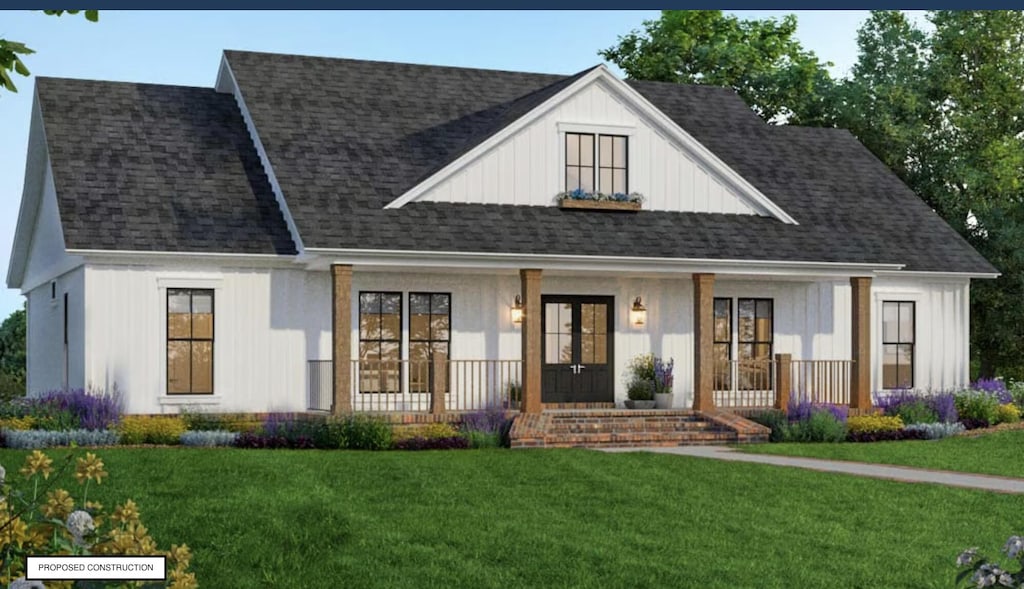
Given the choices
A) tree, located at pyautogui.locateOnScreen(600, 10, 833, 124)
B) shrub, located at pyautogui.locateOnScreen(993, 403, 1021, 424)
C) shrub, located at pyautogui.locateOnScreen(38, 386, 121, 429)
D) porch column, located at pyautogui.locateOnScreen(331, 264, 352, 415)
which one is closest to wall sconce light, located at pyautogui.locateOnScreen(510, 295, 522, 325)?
porch column, located at pyautogui.locateOnScreen(331, 264, 352, 415)

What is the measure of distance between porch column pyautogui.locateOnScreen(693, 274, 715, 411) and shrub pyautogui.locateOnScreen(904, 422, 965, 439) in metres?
3.41

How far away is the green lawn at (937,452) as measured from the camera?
Result: 18.7m

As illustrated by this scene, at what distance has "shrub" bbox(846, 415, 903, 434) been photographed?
74.7ft

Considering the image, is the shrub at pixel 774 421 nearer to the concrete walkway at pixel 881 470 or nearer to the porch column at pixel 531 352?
the concrete walkway at pixel 881 470

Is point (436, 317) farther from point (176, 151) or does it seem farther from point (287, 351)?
point (176, 151)

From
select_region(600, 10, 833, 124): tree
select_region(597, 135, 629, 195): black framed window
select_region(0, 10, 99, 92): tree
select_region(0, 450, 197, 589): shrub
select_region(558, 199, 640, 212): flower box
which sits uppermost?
select_region(600, 10, 833, 124): tree

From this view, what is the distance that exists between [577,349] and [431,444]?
505cm

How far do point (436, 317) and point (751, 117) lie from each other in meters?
9.62

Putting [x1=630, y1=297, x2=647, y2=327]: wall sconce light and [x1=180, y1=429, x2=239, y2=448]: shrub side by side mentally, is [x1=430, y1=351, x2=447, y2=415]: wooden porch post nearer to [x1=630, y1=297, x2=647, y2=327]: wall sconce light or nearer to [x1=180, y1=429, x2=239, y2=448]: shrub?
[x1=180, y1=429, x2=239, y2=448]: shrub

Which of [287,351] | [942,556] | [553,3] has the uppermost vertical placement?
[553,3]

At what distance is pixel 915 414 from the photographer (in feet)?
78.8

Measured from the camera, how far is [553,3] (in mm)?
4895

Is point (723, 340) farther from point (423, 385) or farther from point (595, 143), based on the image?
point (423, 385)

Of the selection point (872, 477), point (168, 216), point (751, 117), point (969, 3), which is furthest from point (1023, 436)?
point (969, 3)
